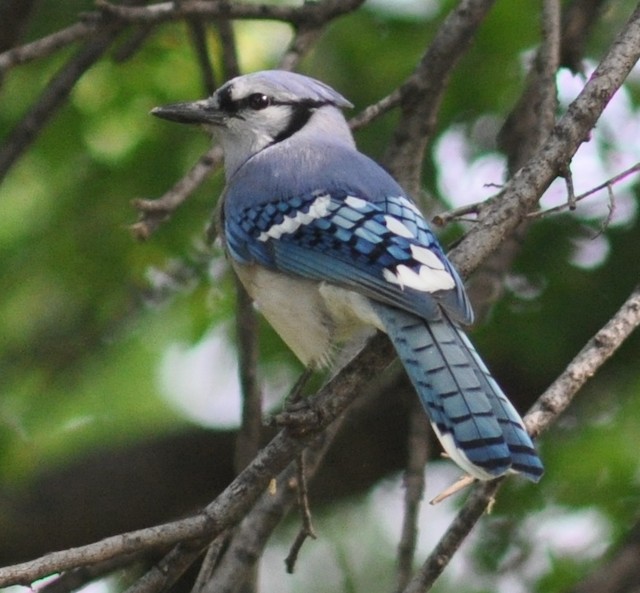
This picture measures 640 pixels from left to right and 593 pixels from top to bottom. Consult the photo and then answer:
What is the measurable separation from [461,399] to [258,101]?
141cm

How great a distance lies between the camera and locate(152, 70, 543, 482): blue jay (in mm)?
2232

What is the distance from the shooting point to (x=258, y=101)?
3398 millimetres

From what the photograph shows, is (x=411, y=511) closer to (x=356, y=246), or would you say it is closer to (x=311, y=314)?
(x=311, y=314)

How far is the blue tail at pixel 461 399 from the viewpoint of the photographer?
6.87ft

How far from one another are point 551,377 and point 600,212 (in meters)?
0.55

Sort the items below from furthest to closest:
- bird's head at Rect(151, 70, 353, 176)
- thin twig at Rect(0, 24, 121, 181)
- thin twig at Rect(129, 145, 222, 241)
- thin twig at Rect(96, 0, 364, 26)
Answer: bird's head at Rect(151, 70, 353, 176) < thin twig at Rect(0, 24, 121, 181) < thin twig at Rect(96, 0, 364, 26) < thin twig at Rect(129, 145, 222, 241)

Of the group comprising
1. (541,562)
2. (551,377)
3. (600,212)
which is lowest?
(541,562)

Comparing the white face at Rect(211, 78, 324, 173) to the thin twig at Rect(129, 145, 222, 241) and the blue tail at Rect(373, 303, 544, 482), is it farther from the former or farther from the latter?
the blue tail at Rect(373, 303, 544, 482)

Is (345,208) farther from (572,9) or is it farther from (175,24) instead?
(175,24)

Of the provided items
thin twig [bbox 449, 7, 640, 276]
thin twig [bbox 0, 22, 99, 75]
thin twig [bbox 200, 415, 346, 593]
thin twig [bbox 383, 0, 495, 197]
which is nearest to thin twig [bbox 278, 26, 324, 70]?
thin twig [bbox 383, 0, 495, 197]

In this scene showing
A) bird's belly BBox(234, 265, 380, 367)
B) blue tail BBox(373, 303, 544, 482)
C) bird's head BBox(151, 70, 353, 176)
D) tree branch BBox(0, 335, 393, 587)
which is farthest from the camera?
bird's head BBox(151, 70, 353, 176)

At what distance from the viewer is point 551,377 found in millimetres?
4113

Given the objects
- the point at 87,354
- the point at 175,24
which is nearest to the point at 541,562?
the point at 87,354

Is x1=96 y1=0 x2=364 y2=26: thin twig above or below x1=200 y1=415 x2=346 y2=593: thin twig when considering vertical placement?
above
